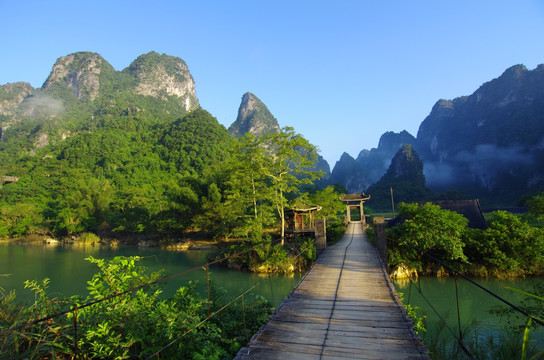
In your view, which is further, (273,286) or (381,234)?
(273,286)

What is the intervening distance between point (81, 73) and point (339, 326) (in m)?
152

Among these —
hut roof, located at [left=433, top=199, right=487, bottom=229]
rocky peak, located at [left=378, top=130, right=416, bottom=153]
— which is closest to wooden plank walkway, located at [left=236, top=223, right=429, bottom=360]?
hut roof, located at [left=433, top=199, right=487, bottom=229]

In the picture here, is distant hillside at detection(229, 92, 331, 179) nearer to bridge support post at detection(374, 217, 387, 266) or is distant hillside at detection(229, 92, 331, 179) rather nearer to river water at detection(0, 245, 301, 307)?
river water at detection(0, 245, 301, 307)

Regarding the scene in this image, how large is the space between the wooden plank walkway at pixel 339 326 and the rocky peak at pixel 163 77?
13397cm

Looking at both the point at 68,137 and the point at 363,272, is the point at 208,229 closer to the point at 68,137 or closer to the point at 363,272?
the point at 363,272

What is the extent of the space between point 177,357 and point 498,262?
12859mm

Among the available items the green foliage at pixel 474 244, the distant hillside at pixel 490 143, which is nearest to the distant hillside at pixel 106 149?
the green foliage at pixel 474 244

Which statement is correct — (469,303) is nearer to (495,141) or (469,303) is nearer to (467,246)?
(467,246)

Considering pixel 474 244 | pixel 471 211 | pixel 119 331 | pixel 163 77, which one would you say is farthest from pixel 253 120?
pixel 119 331

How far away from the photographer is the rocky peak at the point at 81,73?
388 ft

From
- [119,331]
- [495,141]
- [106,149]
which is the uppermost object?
[495,141]

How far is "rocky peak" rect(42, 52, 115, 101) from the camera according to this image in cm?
11825

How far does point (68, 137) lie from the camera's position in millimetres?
79312

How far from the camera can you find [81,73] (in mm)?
121562
